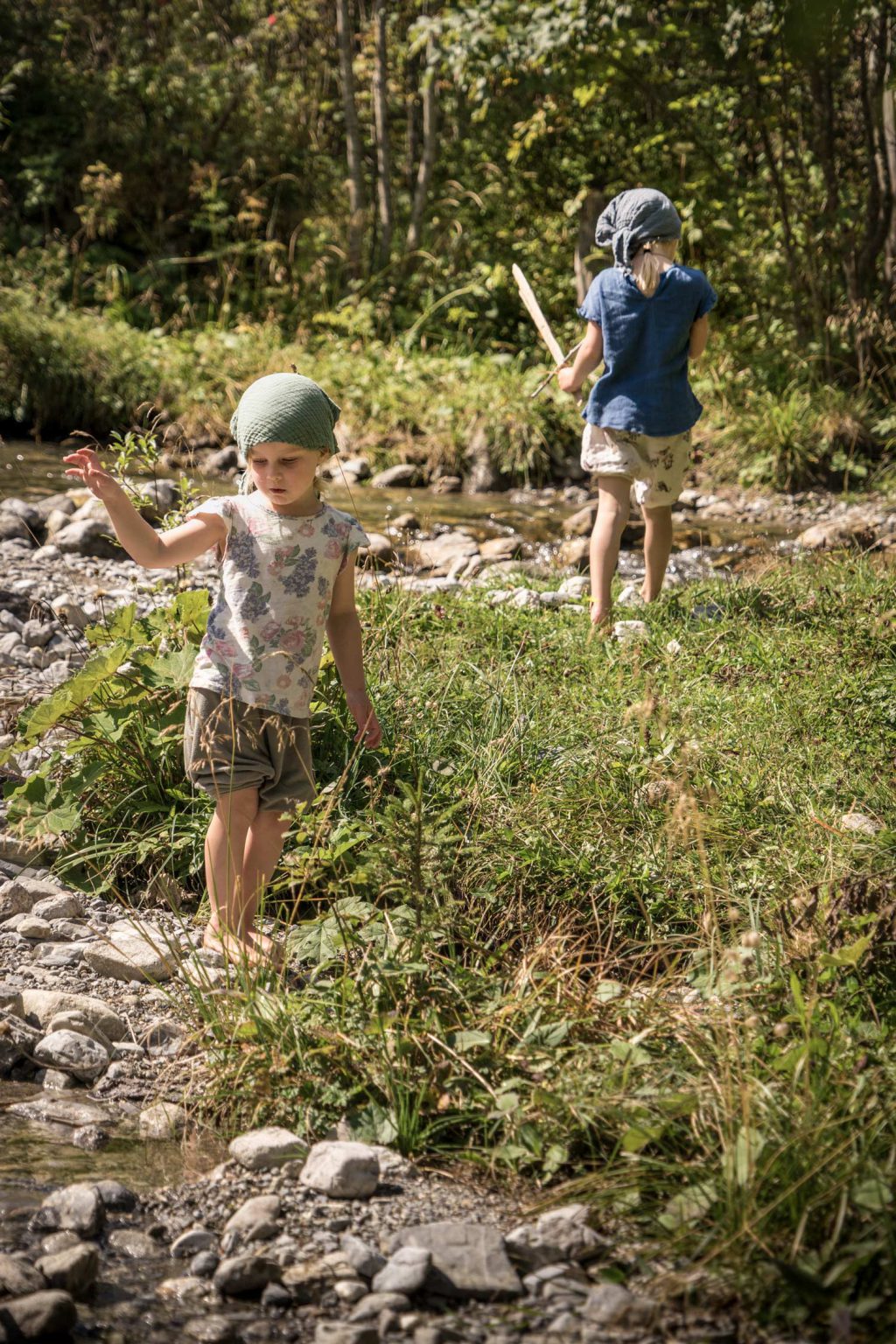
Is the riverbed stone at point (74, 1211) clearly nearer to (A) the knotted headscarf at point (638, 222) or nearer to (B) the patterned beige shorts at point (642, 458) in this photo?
(B) the patterned beige shorts at point (642, 458)

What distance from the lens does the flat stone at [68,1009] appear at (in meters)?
2.91

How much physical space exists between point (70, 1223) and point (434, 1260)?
602 mm

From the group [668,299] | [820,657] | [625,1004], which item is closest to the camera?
[625,1004]

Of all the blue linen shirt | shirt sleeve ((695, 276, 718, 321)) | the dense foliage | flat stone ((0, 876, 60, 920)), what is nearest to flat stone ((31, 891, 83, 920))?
flat stone ((0, 876, 60, 920))

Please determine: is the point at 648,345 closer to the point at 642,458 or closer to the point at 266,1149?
the point at 642,458

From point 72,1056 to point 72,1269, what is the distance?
75 cm

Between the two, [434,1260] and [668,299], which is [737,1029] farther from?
[668,299]

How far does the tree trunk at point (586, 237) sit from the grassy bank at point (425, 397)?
0.77 metres

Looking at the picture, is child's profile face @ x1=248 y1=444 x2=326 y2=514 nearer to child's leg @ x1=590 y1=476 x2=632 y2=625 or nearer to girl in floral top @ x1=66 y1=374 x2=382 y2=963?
girl in floral top @ x1=66 y1=374 x2=382 y2=963

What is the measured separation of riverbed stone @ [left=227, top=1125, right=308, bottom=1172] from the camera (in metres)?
2.44

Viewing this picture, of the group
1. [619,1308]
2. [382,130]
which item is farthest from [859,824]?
[382,130]

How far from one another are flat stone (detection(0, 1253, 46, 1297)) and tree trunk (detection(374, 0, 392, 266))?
11.7m

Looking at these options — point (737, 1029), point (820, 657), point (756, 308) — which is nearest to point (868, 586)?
point (820, 657)

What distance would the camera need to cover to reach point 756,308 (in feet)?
35.9
